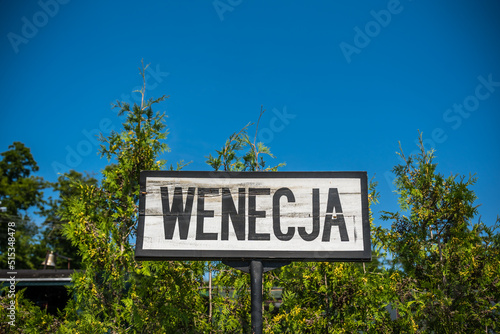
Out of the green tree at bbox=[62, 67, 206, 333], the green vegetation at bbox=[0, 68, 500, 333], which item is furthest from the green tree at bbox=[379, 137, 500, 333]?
the green tree at bbox=[62, 67, 206, 333]

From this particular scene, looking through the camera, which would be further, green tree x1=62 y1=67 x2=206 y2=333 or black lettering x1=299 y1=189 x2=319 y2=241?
green tree x1=62 y1=67 x2=206 y2=333

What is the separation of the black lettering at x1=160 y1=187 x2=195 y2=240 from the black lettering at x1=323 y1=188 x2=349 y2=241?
1.37 metres

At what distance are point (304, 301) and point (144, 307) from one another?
117 inches

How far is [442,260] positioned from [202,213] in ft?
19.3

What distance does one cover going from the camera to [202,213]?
4262 mm

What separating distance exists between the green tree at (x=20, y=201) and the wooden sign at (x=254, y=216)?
116ft

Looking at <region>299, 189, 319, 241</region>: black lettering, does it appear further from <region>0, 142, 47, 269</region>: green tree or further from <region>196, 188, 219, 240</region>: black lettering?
<region>0, 142, 47, 269</region>: green tree

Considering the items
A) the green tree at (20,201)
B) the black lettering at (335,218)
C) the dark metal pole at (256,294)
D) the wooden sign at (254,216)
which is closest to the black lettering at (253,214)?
the wooden sign at (254,216)

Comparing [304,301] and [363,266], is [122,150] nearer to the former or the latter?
[304,301]

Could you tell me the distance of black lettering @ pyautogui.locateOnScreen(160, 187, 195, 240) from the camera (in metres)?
4.22

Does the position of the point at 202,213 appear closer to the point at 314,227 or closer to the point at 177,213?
the point at 177,213

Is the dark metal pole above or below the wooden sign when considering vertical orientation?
below

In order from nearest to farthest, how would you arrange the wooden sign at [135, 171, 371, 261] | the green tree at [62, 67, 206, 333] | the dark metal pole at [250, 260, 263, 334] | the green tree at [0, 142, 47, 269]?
the dark metal pole at [250, 260, 263, 334], the wooden sign at [135, 171, 371, 261], the green tree at [62, 67, 206, 333], the green tree at [0, 142, 47, 269]

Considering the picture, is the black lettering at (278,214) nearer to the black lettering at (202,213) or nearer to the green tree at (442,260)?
the black lettering at (202,213)
